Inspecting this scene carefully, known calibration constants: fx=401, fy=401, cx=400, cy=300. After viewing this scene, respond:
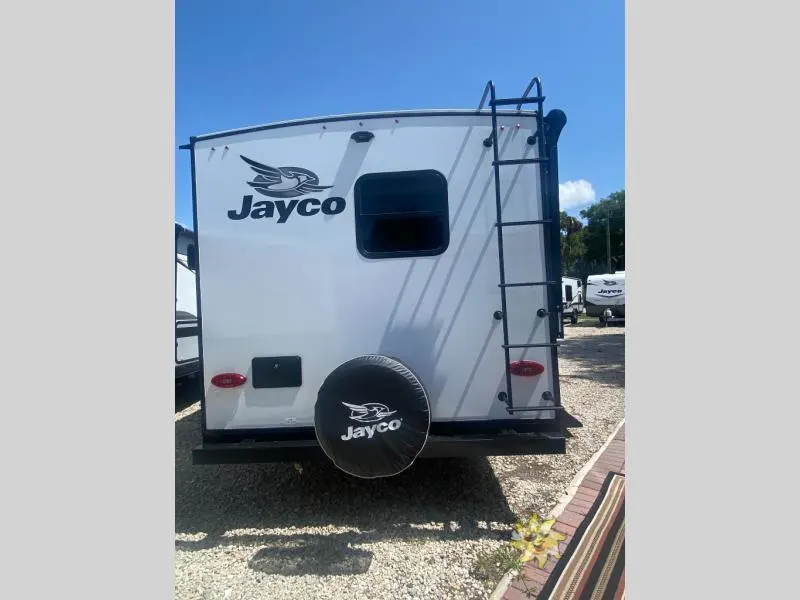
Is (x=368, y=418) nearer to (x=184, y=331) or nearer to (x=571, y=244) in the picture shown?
(x=184, y=331)

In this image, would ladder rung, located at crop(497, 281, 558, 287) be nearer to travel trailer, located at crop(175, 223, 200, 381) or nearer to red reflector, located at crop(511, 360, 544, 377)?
red reflector, located at crop(511, 360, 544, 377)

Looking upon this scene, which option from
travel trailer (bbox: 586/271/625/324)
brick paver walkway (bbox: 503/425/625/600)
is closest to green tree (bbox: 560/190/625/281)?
travel trailer (bbox: 586/271/625/324)

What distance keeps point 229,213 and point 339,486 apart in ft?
8.05

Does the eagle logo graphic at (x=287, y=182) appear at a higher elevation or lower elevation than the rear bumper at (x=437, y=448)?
higher

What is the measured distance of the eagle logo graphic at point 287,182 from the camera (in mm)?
2914

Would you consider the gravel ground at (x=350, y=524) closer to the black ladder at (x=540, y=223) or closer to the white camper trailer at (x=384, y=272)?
the white camper trailer at (x=384, y=272)

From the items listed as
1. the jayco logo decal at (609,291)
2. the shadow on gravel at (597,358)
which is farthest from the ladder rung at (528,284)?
the jayco logo decal at (609,291)

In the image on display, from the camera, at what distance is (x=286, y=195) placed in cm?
292

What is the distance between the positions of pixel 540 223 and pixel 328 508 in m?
2.74

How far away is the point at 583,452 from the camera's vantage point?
4.09 metres

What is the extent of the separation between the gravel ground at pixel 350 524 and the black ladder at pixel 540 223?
989mm

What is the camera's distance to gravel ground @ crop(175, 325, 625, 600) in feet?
8.00

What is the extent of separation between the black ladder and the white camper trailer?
0.01 m

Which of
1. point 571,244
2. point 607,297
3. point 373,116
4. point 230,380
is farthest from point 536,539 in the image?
point 571,244
